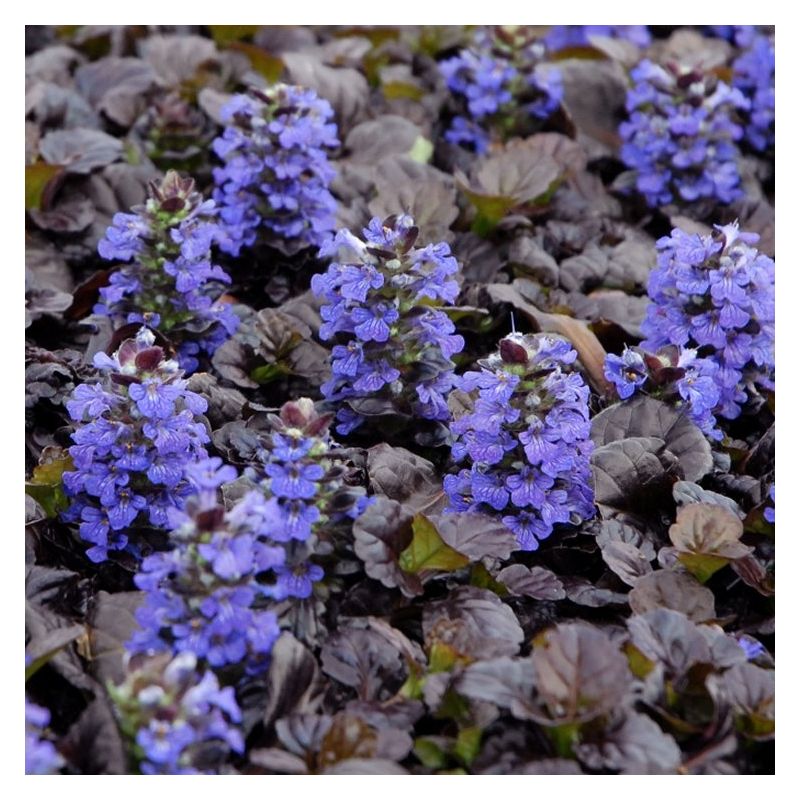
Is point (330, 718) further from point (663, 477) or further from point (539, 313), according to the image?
point (539, 313)

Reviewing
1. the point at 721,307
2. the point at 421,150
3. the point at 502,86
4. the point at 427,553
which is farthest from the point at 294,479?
the point at 502,86

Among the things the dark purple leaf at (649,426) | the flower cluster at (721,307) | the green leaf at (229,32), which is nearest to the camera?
the dark purple leaf at (649,426)

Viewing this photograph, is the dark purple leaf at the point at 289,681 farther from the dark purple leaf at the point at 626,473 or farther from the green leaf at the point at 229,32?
the green leaf at the point at 229,32

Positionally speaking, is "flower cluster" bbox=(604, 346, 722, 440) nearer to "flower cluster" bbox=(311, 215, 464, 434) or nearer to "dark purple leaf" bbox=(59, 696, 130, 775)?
"flower cluster" bbox=(311, 215, 464, 434)

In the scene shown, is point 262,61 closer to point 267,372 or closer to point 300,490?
point 267,372

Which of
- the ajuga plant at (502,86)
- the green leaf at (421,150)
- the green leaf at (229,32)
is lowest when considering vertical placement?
the green leaf at (421,150)

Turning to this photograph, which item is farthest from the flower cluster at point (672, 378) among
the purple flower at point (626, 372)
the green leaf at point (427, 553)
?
the green leaf at point (427, 553)
